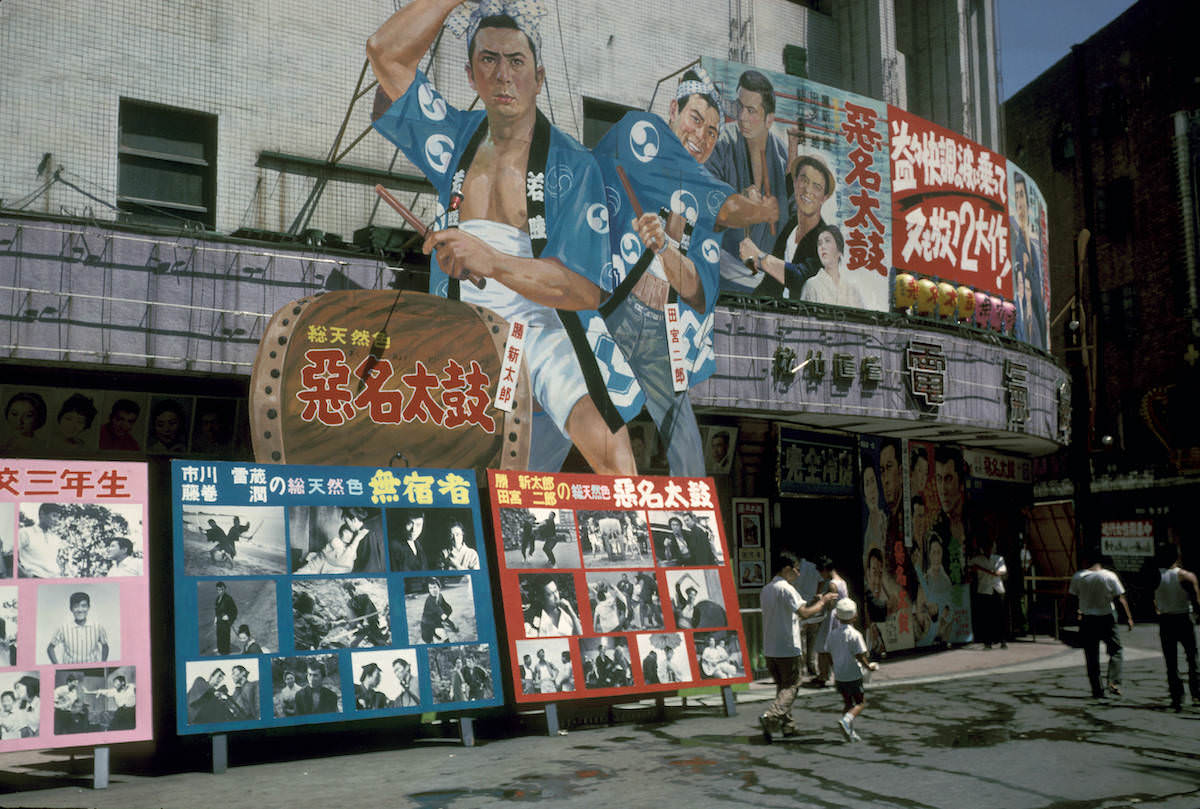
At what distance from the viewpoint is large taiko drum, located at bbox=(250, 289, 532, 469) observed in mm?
12938

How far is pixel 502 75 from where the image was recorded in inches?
607

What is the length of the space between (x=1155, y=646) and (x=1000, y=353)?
7.75 metres

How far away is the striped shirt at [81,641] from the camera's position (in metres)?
9.87

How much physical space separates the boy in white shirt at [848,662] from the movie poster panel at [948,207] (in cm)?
1012

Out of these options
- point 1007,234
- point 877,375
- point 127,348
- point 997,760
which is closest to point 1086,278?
point 1007,234

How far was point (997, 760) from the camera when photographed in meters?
10.6

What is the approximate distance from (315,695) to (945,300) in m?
14.5

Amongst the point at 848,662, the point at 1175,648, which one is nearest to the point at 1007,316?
the point at 1175,648

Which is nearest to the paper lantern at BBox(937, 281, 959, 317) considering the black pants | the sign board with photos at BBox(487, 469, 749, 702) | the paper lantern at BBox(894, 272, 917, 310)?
the paper lantern at BBox(894, 272, 917, 310)

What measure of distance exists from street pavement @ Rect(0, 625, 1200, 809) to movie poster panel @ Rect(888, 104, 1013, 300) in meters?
8.93

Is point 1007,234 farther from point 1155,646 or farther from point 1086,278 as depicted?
point 1086,278

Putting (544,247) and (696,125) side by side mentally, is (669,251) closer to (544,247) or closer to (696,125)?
(696,125)

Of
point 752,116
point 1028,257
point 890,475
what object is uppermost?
point 752,116

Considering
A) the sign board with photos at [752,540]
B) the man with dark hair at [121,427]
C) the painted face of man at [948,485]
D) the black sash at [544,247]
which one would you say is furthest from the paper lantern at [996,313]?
the man with dark hair at [121,427]
